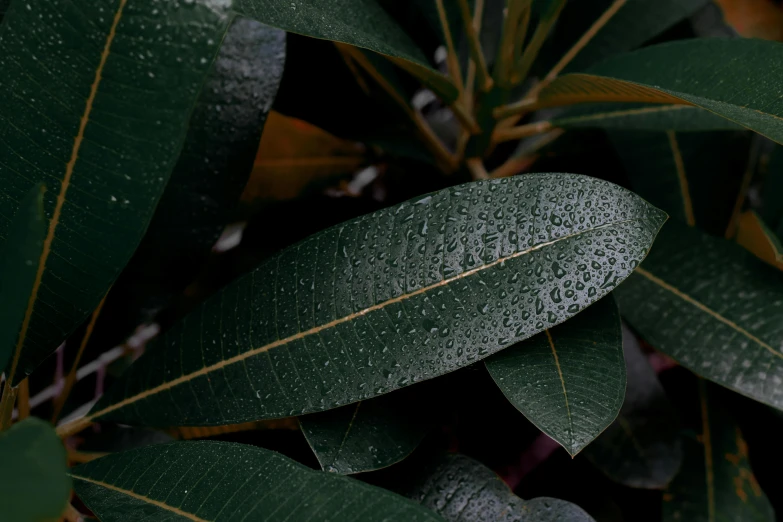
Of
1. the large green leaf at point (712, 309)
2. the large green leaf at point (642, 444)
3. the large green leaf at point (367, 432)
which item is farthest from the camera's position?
the large green leaf at point (642, 444)

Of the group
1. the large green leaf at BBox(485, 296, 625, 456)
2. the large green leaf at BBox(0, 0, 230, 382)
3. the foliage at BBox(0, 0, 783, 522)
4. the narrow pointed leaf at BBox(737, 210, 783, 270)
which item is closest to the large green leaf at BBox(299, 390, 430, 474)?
the foliage at BBox(0, 0, 783, 522)

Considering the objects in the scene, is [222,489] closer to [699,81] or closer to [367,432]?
[367,432]

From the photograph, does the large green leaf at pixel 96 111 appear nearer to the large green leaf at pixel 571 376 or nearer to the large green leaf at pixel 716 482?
the large green leaf at pixel 571 376

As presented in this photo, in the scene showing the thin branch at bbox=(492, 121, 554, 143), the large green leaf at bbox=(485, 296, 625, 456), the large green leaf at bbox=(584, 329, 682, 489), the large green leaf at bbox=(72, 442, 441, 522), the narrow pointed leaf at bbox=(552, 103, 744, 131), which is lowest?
the large green leaf at bbox=(584, 329, 682, 489)

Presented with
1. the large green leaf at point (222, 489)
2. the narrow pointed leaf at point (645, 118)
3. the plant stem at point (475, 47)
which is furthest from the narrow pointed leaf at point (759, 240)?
the large green leaf at point (222, 489)

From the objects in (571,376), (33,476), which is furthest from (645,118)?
(33,476)

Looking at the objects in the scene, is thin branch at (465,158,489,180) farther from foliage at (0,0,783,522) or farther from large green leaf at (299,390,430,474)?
large green leaf at (299,390,430,474)
